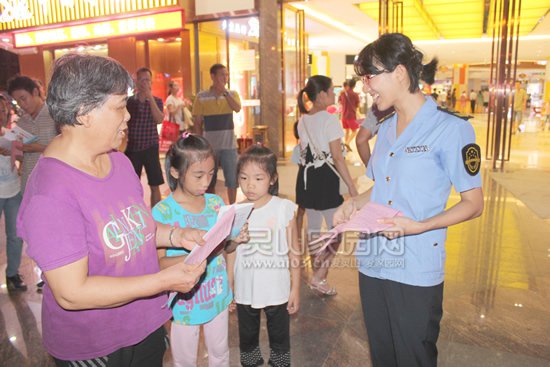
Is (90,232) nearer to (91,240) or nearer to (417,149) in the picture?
(91,240)

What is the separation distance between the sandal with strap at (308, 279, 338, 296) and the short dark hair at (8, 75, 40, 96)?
2832mm

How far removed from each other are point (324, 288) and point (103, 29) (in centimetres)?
988

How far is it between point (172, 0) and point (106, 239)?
9.42m

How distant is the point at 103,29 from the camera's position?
10703 mm

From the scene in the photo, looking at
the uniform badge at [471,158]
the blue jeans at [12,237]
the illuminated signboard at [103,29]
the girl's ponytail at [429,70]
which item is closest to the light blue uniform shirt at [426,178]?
the uniform badge at [471,158]

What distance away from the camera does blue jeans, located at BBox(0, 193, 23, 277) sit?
3613 millimetres

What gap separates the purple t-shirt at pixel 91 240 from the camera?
1.12 meters

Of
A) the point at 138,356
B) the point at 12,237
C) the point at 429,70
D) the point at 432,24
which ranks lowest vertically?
the point at 12,237

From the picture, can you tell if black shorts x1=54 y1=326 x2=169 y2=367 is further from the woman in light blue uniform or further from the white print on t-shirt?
the woman in light blue uniform

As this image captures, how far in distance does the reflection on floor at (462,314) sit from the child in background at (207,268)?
619 mm

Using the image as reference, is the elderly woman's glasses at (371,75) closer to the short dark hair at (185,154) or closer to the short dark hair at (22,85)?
the short dark hair at (185,154)

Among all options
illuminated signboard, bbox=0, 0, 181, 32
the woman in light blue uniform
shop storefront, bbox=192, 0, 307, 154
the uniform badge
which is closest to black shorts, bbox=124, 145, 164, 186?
the woman in light blue uniform

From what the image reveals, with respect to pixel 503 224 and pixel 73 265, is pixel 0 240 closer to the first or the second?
pixel 73 265

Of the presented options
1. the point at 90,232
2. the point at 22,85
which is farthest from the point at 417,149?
the point at 22,85
